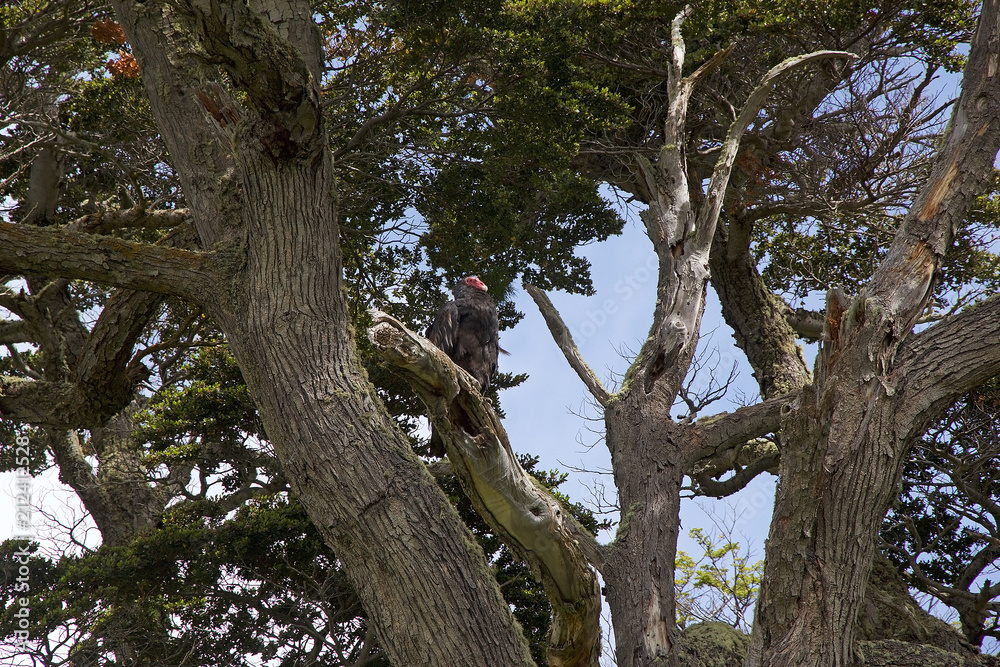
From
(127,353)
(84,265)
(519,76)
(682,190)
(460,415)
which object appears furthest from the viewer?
(519,76)

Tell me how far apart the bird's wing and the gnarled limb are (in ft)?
10.1

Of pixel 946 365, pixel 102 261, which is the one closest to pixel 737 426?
pixel 946 365

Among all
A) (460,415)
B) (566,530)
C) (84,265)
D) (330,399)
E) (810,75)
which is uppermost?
(810,75)

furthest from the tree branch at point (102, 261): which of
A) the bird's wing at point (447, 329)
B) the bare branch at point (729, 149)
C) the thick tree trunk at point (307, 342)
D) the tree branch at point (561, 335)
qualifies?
the bare branch at point (729, 149)

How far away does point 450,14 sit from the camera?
5.99 meters

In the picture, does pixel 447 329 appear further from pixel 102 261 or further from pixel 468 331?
pixel 102 261

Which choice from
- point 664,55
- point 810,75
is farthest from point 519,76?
point 810,75

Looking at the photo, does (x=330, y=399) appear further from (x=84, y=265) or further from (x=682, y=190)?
(x=682, y=190)

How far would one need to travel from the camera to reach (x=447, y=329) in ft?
19.0

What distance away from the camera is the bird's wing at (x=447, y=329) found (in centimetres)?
579

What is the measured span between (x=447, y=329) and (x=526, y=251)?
7.32 feet

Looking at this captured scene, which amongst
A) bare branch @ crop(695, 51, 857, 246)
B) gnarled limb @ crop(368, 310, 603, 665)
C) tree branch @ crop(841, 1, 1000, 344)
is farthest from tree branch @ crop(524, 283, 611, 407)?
gnarled limb @ crop(368, 310, 603, 665)

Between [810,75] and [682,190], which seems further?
[810,75]

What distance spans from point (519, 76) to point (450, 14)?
0.73 metres
